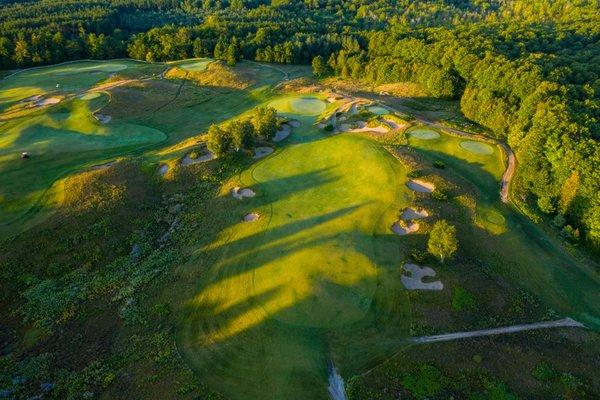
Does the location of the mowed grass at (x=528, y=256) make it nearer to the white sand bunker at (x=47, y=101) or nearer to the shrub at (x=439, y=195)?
the shrub at (x=439, y=195)

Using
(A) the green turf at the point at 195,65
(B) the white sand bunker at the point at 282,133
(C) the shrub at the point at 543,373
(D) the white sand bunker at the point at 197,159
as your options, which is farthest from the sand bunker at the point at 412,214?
(A) the green turf at the point at 195,65

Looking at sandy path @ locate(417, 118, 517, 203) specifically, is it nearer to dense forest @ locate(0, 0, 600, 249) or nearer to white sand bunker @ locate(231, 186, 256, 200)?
dense forest @ locate(0, 0, 600, 249)

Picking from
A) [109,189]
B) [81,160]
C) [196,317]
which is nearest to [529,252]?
[196,317]

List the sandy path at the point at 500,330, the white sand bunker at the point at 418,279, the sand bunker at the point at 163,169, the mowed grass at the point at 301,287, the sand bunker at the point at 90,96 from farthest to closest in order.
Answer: the sand bunker at the point at 90,96
the sand bunker at the point at 163,169
the white sand bunker at the point at 418,279
the sandy path at the point at 500,330
the mowed grass at the point at 301,287

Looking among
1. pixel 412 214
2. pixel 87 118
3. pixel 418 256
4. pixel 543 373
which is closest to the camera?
pixel 543 373

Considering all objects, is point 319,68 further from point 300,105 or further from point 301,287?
point 301,287

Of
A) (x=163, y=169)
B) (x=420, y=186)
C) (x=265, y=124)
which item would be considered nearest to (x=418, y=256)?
(x=420, y=186)

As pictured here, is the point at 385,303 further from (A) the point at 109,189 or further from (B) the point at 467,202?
(A) the point at 109,189
